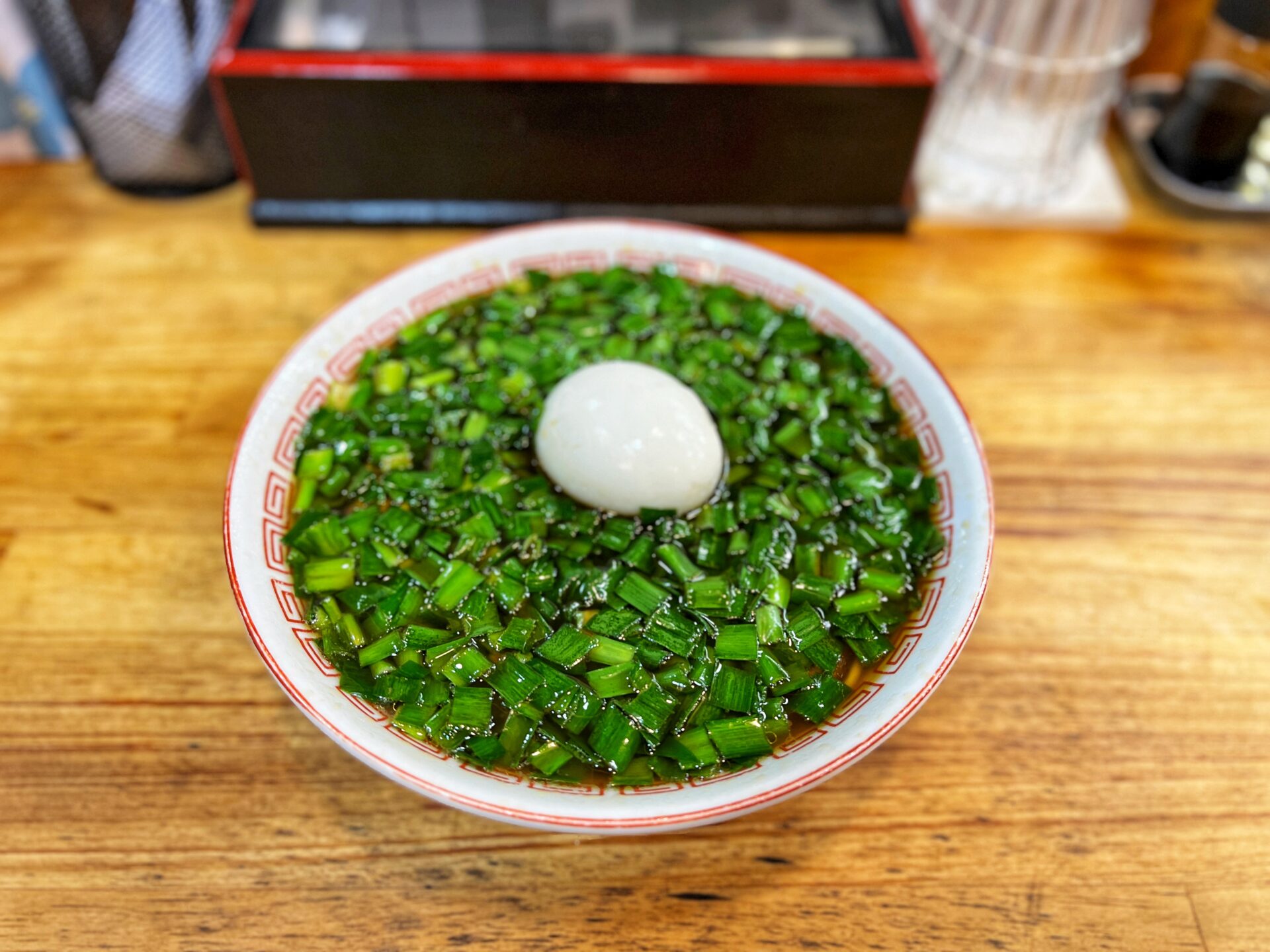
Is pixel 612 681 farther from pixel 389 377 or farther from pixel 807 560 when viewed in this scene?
pixel 389 377

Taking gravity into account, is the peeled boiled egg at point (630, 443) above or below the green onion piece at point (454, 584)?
above

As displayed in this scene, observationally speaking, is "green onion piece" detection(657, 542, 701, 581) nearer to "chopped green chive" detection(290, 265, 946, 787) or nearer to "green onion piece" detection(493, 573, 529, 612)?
"chopped green chive" detection(290, 265, 946, 787)

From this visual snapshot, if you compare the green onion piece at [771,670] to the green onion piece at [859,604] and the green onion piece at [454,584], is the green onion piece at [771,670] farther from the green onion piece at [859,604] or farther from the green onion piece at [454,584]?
the green onion piece at [454,584]

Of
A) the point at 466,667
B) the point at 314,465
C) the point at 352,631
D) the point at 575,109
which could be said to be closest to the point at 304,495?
the point at 314,465

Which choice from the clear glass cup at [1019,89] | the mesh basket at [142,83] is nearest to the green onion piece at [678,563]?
the clear glass cup at [1019,89]

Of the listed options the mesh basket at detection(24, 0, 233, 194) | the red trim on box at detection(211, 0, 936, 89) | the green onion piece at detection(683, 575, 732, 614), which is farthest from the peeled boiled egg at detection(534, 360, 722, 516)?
the mesh basket at detection(24, 0, 233, 194)
